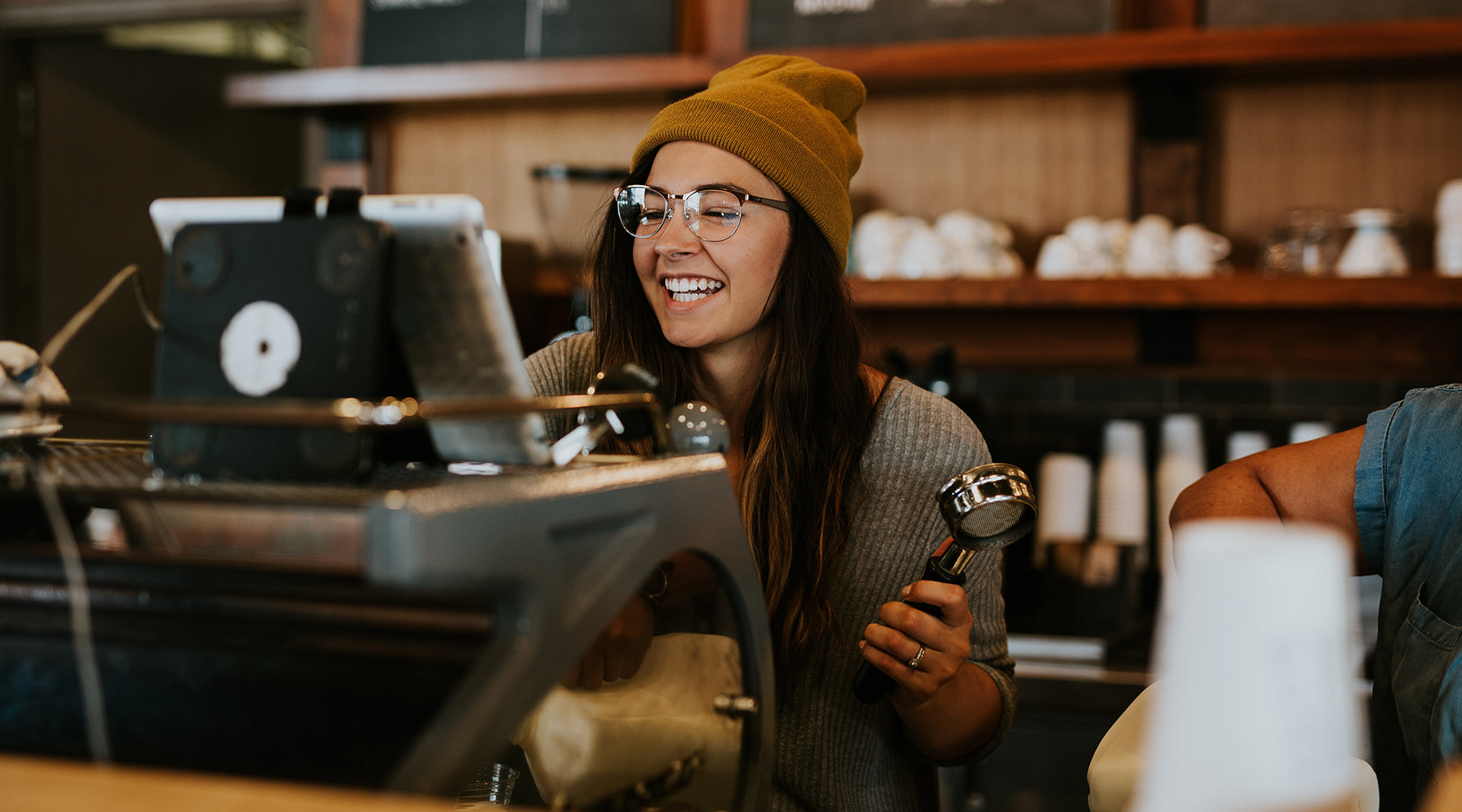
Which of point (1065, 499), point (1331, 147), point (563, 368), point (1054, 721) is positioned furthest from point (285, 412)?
point (1331, 147)

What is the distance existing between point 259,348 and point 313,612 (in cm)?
17

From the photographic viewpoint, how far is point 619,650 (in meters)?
0.72

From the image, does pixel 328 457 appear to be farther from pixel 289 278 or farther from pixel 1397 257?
pixel 1397 257

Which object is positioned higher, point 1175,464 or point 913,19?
point 913,19

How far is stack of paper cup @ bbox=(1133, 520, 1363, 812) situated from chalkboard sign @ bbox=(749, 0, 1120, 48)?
204 centimetres

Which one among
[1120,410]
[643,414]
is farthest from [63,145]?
[643,414]

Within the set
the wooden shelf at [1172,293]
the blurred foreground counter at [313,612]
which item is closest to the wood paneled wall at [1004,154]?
the wooden shelf at [1172,293]

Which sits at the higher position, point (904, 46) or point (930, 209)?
point (904, 46)

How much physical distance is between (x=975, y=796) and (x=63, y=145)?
312cm

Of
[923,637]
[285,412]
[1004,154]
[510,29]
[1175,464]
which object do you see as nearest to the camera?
[285,412]

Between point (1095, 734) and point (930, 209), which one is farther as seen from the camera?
point (930, 209)

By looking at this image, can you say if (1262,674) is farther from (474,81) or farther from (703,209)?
(474,81)

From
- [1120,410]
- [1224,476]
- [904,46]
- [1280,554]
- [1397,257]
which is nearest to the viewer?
[1280,554]

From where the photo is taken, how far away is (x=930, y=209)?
8.33ft
